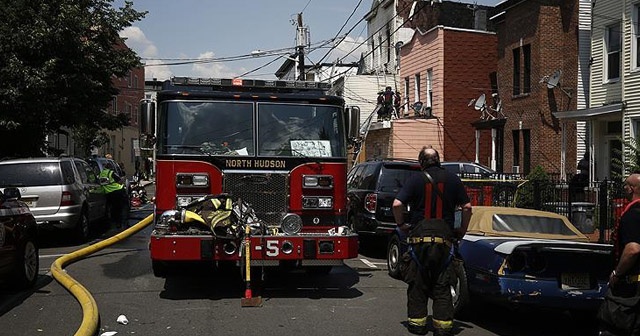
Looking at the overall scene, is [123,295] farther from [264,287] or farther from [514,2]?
[514,2]

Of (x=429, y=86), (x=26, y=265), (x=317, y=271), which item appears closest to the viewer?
(x=26, y=265)

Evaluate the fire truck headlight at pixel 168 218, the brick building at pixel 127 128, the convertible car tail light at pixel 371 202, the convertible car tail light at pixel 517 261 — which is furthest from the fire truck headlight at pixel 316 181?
the brick building at pixel 127 128

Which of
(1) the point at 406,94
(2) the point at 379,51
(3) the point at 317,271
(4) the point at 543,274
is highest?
(2) the point at 379,51

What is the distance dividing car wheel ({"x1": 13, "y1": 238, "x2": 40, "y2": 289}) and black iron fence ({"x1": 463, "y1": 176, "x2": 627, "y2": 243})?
8088 millimetres

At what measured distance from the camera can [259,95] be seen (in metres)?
9.02

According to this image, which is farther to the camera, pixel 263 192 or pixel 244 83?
pixel 244 83

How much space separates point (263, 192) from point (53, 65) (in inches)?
395

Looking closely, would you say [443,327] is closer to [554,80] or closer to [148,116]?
[148,116]

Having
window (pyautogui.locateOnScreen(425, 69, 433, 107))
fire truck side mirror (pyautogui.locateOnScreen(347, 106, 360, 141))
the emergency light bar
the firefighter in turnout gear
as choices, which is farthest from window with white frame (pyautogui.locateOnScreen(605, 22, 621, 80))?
the firefighter in turnout gear

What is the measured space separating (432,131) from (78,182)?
18.1 metres

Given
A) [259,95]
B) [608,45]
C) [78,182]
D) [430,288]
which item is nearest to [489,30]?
[608,45]

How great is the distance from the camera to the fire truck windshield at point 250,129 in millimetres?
8680

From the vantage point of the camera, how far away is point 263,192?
8680 millimetres

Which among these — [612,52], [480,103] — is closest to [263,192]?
[612,52]
